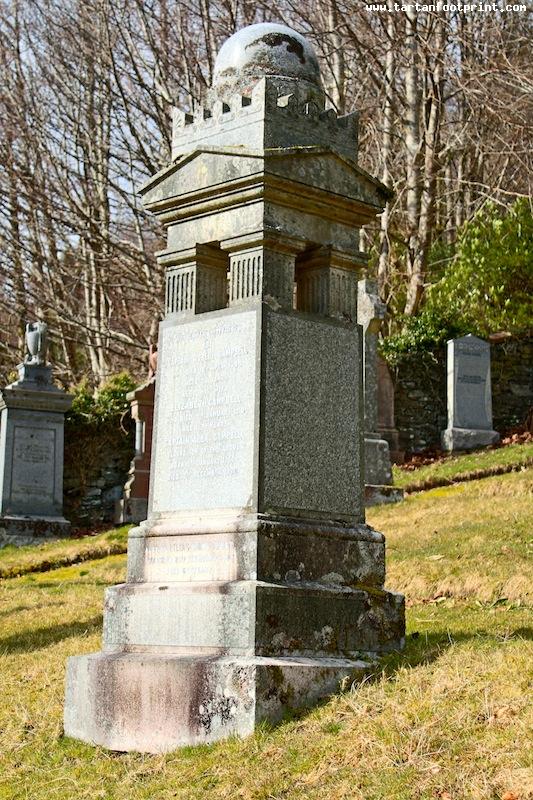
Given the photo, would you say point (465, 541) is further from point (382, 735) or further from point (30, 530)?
point (30, 530)

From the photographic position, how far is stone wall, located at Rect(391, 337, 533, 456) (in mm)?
21750

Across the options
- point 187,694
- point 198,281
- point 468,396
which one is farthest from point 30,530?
point 187,694

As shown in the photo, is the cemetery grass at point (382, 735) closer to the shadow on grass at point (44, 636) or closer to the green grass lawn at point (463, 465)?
the shadow on grass at point (44, 636)

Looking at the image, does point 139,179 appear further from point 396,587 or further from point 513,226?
point 396,587

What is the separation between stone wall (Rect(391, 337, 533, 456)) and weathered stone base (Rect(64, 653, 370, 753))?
1535 centimetres

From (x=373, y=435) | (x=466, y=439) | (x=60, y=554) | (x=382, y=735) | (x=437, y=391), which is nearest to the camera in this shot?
(x=382, y=735)

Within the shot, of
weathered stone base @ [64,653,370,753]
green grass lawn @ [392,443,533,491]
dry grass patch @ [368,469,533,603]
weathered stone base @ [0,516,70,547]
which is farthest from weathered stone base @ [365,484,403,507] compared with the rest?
weathered stone base @ [64,653,370,753]

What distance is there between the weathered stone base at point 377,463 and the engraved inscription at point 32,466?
566 cm

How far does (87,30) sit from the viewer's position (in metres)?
25.8

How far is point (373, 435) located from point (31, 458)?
19.0ft

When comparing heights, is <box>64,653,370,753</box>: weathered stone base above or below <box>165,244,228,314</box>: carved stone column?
below

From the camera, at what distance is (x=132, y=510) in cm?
2027

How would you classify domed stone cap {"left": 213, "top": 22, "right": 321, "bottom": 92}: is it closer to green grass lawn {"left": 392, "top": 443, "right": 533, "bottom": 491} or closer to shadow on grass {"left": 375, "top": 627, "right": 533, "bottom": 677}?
shadow on grass {"left": 375, "top": 627, "right": 533, "bottom": 677}

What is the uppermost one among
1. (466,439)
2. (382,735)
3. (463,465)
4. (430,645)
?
(466,439)
